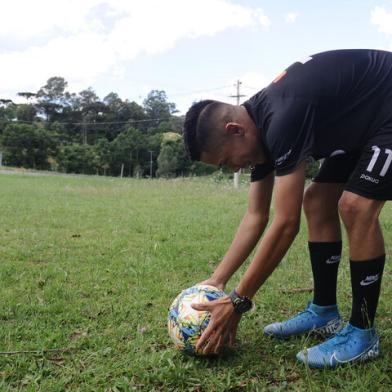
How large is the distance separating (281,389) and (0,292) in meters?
2.44

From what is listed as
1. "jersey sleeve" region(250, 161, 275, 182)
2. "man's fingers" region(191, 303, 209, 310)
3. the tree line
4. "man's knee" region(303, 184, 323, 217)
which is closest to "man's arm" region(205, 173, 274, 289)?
"jersey sleeve" region(250, 161, 275, 182)

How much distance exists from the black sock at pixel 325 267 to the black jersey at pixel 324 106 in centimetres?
70

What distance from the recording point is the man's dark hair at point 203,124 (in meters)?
2.26

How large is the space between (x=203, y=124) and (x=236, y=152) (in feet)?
0.73

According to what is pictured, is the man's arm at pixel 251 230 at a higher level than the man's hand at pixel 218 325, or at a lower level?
higher

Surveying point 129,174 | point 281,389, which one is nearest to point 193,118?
point 281,389

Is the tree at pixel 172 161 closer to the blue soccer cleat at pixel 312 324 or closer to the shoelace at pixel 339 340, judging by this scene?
the blue soccer cleat at pixel 312 324

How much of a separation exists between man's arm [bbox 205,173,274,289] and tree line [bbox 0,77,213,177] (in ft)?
123

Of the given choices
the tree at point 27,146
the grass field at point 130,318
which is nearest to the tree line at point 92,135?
the tree at point 27,146

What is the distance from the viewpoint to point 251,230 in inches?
112

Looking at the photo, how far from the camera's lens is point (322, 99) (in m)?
2.22

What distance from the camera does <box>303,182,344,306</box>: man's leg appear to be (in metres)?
2.87

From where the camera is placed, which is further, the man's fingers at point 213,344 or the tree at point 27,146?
the tree at point 27,146

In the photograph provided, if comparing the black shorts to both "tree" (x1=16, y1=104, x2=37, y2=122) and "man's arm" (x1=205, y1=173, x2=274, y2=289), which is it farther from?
"tree" (x1=16, y1=104, x2=37, y2=122)
